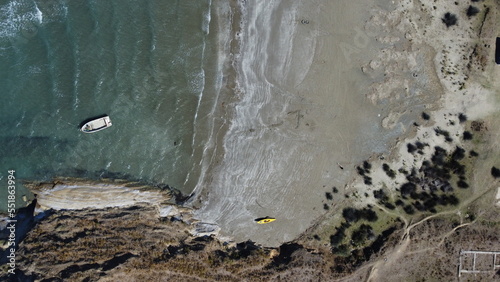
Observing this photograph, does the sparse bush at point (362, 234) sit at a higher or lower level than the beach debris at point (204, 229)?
lower

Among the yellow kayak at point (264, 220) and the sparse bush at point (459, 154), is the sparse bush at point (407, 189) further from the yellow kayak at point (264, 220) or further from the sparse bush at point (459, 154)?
the yellow kayak at point (264, 220)

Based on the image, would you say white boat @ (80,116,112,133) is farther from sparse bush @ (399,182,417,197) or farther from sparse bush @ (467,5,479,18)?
sparse bush @ (467,5,479,18)

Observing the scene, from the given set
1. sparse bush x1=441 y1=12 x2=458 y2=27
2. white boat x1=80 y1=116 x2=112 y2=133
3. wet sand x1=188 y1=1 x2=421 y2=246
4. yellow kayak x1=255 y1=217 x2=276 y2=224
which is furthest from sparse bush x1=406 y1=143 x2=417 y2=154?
white boat x1=80 y1=116 x2=112 y2=133

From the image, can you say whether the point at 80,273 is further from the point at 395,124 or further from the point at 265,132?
the point at 395,124

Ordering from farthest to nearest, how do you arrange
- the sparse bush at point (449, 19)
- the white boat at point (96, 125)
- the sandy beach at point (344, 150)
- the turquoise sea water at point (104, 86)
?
the sparse bush at point (449, 19) → the sandy beach at point (344, 150) → the white boat at point (96, 125) → the turquoise sea water at point (104, 86)

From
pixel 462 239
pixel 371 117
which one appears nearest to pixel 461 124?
pixel 371 117

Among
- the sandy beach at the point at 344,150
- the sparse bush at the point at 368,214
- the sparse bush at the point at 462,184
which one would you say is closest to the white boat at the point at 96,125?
the sandy beach at the point at 344,150
